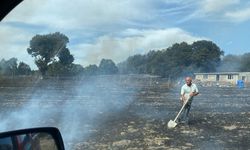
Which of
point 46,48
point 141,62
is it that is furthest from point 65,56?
point 141,62

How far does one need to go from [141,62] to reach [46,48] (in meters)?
15.2

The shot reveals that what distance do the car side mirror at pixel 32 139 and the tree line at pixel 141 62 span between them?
41753mm

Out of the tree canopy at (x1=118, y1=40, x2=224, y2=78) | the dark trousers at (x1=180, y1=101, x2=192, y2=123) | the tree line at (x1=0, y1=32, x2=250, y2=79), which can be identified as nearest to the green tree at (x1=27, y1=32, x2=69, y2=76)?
the tree line at (x1=0, y1=32, x2=250, y2=79)

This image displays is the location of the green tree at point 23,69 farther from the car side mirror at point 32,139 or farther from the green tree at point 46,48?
the car side mirror at point 32,139

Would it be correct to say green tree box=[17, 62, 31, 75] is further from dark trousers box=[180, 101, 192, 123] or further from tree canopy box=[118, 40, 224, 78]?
dark trousers box=[180, 101, 192, 123]

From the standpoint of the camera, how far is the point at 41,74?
60.0m

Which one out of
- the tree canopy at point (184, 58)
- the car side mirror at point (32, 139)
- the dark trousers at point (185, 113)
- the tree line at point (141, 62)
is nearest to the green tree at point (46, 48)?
the tree line at point (141, 62)

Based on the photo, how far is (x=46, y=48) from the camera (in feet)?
187

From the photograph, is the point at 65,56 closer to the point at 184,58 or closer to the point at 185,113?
the point at 184,58

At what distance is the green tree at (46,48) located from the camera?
2202 inches

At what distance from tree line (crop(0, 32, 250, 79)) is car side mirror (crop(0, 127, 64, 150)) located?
4175 centimetres

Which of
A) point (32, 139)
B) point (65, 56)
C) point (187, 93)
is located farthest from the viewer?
point (65, 56)

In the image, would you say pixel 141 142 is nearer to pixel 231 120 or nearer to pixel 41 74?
pixel 231 120

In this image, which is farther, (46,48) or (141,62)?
(141,62)
